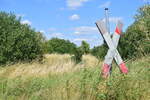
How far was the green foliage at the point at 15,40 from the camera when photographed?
28.1 meters

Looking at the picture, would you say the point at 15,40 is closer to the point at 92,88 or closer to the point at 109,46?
the point at 109,46

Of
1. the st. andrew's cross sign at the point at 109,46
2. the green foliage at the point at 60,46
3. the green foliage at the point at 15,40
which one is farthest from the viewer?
the green foliage at the point at 60,46

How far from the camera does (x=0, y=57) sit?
87.4 feet

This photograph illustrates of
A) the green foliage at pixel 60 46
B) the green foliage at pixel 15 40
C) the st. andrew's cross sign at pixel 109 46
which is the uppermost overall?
the green foliage at pixel 60 46

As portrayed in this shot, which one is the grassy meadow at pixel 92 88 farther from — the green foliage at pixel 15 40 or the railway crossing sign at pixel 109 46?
the green foliage at pixel 15 40

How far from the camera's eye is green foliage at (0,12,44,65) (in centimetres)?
2806

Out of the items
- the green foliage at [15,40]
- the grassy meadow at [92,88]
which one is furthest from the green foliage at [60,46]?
the grassy meadow at [92,88]

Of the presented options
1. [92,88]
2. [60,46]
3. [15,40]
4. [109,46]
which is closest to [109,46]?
[109,46]

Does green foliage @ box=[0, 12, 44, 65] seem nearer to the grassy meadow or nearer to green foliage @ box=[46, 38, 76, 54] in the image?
the grassy meadow

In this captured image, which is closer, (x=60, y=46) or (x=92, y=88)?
(x=92, y=88)

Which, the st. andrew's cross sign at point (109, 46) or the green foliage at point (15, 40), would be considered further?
the green foliage at point (15, 40)

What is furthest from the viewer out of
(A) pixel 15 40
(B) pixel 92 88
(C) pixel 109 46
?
Answer: (A) pixel 15 40

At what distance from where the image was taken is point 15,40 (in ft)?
95.0

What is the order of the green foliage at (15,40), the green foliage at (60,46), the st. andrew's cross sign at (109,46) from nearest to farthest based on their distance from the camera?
the st. andrew's cross sign at (109,46)
the green foliage at (15,40)
the green foliage at (60,46)
